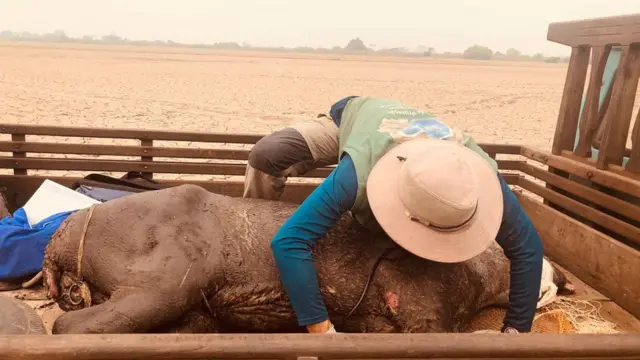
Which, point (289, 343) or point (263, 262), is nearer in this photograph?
point (289, 343)

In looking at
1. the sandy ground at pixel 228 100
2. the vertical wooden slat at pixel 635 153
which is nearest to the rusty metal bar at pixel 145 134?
the vertical wooden slat at pixel 635 153

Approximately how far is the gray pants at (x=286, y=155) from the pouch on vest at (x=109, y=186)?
1.02 m

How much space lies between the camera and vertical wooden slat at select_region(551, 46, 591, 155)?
14.9ft

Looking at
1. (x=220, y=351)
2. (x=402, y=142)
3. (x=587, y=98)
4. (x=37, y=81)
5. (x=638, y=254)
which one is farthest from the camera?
(x=37, y=81)

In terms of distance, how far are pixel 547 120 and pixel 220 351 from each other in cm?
1743

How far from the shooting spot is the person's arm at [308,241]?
262 cm

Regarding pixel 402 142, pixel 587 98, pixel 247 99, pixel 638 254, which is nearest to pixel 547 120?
pixel 247 99

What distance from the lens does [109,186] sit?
172 inches

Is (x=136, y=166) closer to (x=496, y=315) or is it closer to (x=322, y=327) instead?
(x=322, y=327)

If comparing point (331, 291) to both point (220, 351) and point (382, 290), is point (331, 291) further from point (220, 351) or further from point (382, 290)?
point (220, 351)

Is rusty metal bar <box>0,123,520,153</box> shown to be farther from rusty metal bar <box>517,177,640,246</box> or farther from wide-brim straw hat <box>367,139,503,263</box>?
wide-brim straw hat <box>367,139,503,263</box>

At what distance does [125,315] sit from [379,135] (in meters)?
1.44

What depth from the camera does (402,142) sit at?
280 cm

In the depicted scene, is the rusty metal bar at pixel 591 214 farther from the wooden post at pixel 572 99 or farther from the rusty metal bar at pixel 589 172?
the wooden post at pixel 572 99
